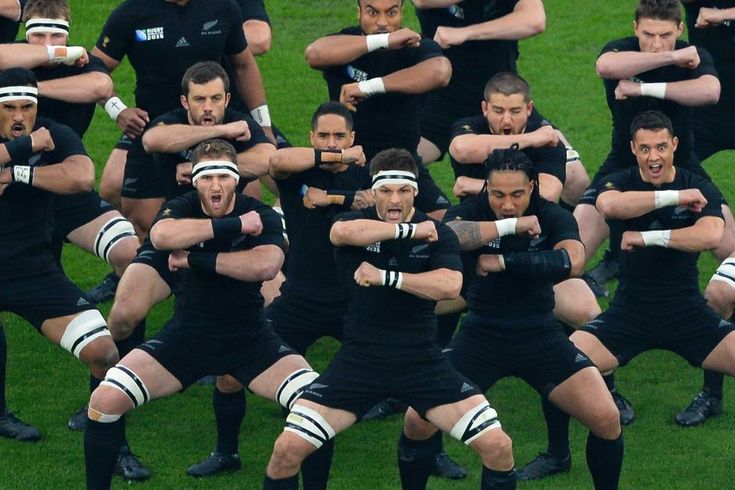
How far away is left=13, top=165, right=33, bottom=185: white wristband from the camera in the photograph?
1454 cm

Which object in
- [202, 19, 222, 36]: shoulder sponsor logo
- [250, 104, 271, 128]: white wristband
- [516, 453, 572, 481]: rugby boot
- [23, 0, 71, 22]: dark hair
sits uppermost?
[23, 0, 71, 22]: dark hair

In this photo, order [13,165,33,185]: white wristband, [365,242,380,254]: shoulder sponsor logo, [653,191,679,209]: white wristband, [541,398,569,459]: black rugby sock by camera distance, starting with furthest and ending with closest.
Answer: [541,398,569,459]: black rugby sock → [653,191,679,209]: white wristband → [13,165,33,185]: white wristband → [365,242,380,254]: shoulder sponsor logo

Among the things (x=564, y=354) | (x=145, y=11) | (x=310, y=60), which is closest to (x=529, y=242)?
(x=564, y=354)

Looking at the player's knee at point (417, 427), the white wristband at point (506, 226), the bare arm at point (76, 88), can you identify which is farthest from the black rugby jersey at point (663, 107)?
the bare arm at point (76, 88)

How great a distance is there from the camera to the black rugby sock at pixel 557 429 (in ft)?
48.5

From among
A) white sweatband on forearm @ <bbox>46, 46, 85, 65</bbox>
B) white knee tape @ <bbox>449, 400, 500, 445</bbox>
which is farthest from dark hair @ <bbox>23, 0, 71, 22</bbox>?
white knee tape @ <bbox>449, 400, 500, 445</bbox>

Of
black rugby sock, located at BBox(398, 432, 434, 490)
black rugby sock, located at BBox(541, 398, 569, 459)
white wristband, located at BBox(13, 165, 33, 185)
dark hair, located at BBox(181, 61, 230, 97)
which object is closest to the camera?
black rugby sock, located at BBox(398, 432, 434, 490)

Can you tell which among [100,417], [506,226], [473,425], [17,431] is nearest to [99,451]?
[100,417]

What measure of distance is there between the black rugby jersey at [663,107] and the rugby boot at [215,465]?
15.2 feet

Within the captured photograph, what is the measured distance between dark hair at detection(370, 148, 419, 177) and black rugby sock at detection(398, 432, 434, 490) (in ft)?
6.56

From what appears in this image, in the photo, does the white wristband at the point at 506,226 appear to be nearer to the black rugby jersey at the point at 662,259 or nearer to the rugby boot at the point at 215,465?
the black rugby jersey at the point at 662,259

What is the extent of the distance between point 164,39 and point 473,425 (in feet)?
16.4

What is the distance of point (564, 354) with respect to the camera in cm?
1385

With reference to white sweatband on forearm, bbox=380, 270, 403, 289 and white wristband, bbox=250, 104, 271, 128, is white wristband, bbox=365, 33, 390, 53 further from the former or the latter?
white sweatband on forearm, bbox=380, 270, 403, 289
